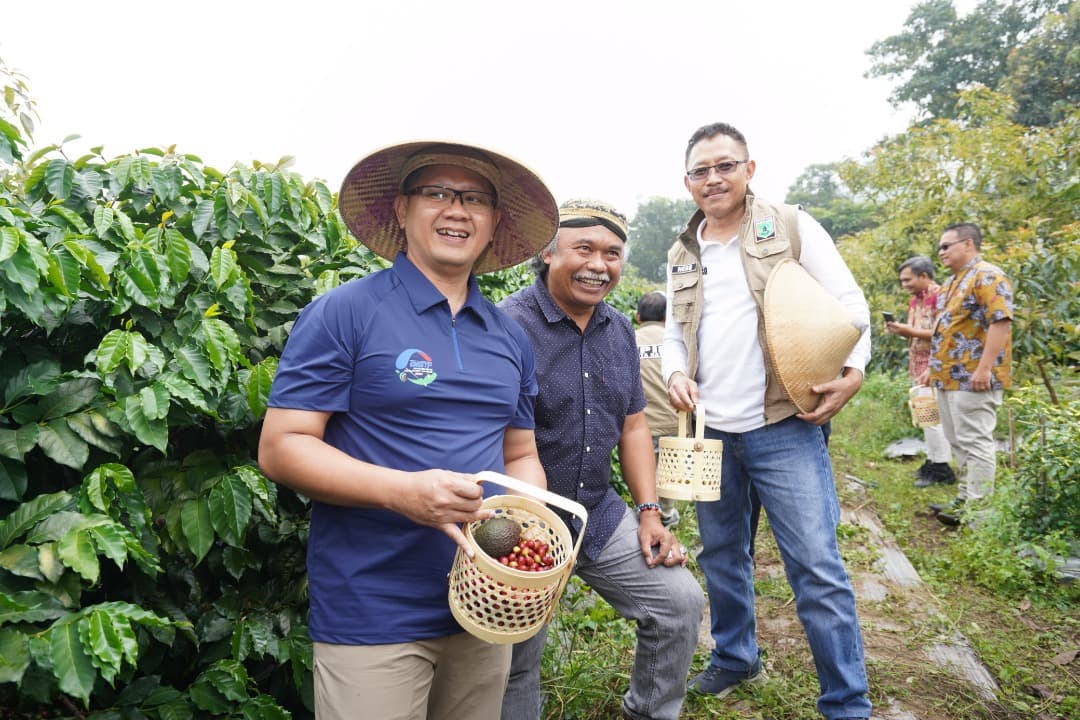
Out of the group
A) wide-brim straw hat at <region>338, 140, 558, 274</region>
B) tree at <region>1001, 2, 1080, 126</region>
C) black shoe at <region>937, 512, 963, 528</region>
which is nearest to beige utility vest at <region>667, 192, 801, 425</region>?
wide-brim straw hat at <region>338, 140, 558, 274</region>

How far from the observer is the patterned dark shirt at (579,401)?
2494 mm

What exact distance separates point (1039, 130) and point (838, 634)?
23.6ft

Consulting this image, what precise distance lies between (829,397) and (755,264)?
1.92 ft

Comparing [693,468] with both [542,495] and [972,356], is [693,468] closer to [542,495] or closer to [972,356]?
[542,495]

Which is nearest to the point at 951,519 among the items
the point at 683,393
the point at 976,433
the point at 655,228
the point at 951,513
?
the point at 951,513

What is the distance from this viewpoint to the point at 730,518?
304 centimetres

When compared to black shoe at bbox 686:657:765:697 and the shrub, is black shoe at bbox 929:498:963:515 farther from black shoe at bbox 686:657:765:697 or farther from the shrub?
the shrub

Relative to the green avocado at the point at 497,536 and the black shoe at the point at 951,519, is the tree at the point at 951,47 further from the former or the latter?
the green avocado at the point at 497,536

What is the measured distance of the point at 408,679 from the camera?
171 cm

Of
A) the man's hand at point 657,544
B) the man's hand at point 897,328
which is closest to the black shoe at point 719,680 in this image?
the man's hand at point 657,544

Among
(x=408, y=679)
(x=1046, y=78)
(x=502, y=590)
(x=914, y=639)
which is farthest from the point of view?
(x=1046, y=78)

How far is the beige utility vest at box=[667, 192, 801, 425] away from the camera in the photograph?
2.78 meters

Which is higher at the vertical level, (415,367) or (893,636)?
(415,367)

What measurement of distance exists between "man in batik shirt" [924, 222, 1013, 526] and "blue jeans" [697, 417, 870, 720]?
135 inches
